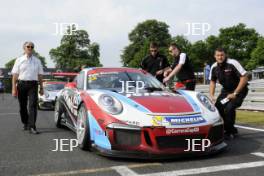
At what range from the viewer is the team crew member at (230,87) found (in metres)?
5.98

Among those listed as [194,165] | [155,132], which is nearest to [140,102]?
[155,132]

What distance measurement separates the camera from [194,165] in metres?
4.25

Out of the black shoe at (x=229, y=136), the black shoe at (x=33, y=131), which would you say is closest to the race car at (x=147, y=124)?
the black shoe at (x=229, y=136)

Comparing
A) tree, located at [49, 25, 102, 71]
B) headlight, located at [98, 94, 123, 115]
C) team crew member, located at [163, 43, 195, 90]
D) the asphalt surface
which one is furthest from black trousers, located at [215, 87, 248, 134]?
tree, located at [49, 25, 102, 71]

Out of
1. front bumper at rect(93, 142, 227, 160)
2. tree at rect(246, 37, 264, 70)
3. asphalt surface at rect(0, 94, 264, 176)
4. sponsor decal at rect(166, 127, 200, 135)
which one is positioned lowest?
asphalt surface at rect(0, 94, 264, 176)

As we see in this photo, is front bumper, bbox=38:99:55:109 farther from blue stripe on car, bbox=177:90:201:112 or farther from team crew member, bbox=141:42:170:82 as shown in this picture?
blue stripe on car, bbox=177:90:201:112

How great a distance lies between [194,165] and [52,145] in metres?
2.37

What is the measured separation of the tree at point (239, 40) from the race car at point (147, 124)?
65.7m

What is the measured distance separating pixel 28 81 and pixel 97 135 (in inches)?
113

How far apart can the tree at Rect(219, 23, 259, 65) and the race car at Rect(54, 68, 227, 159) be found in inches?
2586

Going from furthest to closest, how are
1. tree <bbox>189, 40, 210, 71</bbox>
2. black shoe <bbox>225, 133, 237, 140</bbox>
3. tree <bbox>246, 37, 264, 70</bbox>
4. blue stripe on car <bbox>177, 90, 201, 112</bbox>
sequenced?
tree <bbox>189, 40, 210, 71</bbox>, tree <bbox>246, 37, 264, 70</bbox>, black shoe <bbox>225, 133, 237, 140</bbox>, blue stripe on car <bbox>177, 90, 201, 112</bbox>

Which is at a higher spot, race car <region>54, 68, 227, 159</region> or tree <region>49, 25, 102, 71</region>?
tree <region>49, 25, 102, 71</region>

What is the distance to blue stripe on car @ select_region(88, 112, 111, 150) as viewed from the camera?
4535 mm

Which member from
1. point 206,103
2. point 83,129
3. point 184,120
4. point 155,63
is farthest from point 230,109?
Result: point 155,63
